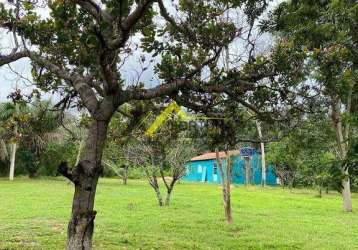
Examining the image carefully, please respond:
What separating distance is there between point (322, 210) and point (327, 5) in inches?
507

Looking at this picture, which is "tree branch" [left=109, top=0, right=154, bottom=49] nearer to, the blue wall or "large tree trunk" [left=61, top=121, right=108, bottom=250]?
"large tree trunk" [left=61, top=121, right=108, bottom=250]

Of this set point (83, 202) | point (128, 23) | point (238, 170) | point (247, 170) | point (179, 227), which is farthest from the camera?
point (238, 170)

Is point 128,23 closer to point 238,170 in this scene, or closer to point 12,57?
point 12,57

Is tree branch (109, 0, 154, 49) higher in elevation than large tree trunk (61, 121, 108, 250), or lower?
higher

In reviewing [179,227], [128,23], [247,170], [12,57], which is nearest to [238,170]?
[247,170]

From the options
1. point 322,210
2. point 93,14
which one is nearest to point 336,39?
point 93,14

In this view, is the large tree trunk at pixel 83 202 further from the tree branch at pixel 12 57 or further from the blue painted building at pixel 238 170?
the blue painted building at pixel 238 170

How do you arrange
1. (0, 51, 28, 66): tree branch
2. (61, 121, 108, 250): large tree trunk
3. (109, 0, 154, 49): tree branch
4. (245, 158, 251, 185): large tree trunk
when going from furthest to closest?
(245, 158, 251, 185): large tree trunk → (0, 51, 28, 66): tree branch → (61, 121, 108, 250): large tree trunk → (109, 0, 154, 49): tree branch

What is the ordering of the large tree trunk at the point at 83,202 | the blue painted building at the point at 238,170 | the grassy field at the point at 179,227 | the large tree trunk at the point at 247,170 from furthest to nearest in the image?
the blue painted building at the point at 238,170, the large tree trunk at the point at 247,170, the grassy field at the point at 179,227, the large tree trunk at the point at 83,202

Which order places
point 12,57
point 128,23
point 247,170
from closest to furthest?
point 128,23, point 12,57, point 247,170

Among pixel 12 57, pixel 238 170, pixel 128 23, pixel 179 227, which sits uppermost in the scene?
pixel 238 170

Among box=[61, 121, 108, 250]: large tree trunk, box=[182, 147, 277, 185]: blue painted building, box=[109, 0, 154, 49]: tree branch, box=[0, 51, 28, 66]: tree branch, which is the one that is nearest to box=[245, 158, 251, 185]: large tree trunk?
box=[182, 147, 277, 185]: blue painted building

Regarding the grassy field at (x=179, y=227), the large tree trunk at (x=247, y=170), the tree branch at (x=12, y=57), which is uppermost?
the large tree trunk at (x=247, y=170)

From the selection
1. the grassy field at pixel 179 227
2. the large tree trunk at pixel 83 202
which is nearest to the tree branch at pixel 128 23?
the large tree trunk at pixel 83 202
